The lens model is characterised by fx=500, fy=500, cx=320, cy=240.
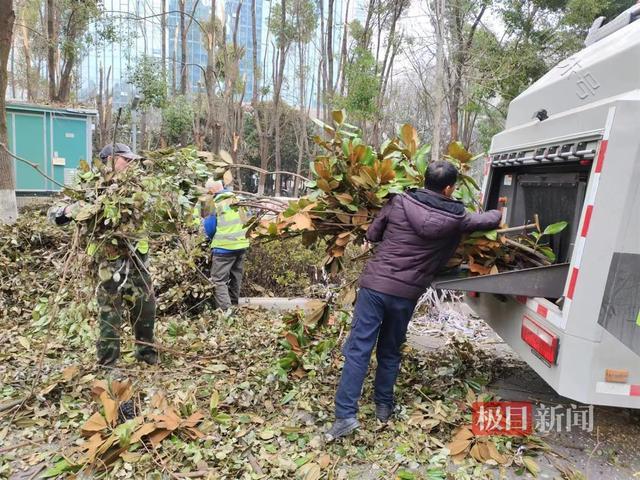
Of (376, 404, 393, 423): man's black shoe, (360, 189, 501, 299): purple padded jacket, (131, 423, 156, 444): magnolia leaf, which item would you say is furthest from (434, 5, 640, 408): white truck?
(131, 423, 156, 444): magnolia leaf

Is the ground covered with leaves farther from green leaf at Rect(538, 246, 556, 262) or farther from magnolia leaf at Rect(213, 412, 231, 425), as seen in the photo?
green leaf at Rect(538, 246, 556, 262)

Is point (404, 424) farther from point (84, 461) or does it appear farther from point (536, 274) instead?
point (84, 461)

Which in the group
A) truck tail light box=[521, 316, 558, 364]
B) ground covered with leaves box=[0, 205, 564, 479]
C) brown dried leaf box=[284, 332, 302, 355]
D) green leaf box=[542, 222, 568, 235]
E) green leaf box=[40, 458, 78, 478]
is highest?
green leaf box=[542, 222, 568, 235]

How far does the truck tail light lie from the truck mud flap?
0.20 metres

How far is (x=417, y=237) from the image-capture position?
9.84 ft

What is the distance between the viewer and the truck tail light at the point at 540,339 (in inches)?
105

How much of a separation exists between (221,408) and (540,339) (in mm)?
2087

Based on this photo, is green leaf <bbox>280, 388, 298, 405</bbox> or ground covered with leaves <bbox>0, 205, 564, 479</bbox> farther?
green leaf <bbox>280, 388, 298, 405</bbox>

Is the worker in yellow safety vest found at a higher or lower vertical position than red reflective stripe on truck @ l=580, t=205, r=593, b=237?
lower

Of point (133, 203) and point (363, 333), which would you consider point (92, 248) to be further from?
point (363, 333)

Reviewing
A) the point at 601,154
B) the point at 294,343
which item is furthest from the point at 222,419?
the point at 601,154

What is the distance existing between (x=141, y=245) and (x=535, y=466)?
2.90 m

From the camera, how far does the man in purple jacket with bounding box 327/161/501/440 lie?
9.82 ft

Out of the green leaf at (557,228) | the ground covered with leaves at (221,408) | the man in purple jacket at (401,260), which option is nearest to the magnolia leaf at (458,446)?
the ground covered with leaves at (221,408)
